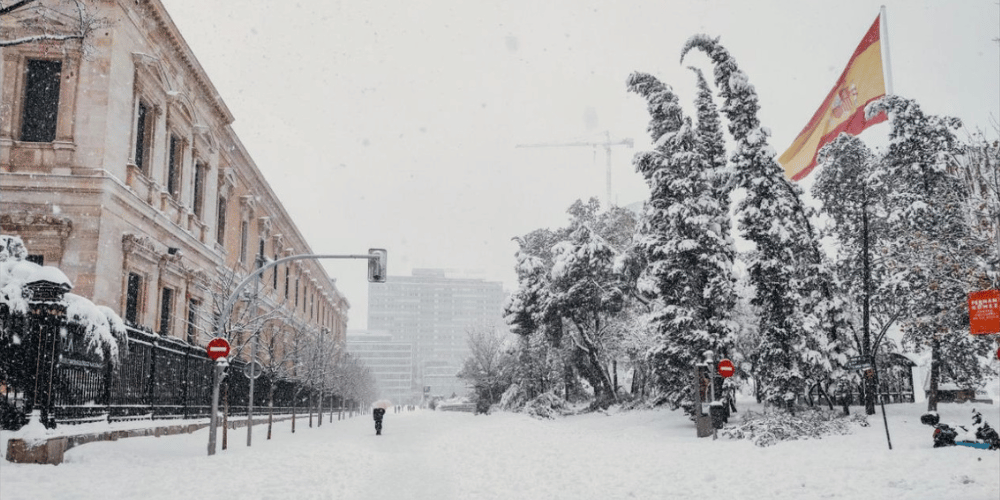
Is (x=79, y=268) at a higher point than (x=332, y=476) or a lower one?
higher

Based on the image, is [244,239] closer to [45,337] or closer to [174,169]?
[174,169]

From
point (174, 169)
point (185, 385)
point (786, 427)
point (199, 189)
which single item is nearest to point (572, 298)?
point (786, 427)

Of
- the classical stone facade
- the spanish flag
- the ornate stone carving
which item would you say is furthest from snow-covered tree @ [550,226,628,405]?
the ornate stone carving

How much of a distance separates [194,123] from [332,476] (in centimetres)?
2143

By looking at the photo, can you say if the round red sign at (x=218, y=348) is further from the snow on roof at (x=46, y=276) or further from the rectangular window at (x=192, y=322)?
the rectangular window at (x=192, y=322)

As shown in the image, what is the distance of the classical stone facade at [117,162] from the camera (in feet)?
71.3

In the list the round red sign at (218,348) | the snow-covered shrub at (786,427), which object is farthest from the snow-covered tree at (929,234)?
the round red sign at (218,348)

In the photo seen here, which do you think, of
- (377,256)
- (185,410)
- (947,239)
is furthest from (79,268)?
(947,239)

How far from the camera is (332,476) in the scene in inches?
556

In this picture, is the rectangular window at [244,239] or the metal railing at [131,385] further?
the rectangular window at [244,239]

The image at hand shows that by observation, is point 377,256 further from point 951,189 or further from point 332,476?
point 951,189

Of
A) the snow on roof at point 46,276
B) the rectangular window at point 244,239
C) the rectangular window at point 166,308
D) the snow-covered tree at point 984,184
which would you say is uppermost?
the rectangular window at point 244,239

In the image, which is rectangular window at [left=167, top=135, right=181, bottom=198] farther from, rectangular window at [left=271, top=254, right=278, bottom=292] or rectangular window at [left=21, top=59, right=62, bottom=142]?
rectangular window at [left=271, top=254, right=278, bottom=292]

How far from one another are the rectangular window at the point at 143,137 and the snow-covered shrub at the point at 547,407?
81.1 feet
